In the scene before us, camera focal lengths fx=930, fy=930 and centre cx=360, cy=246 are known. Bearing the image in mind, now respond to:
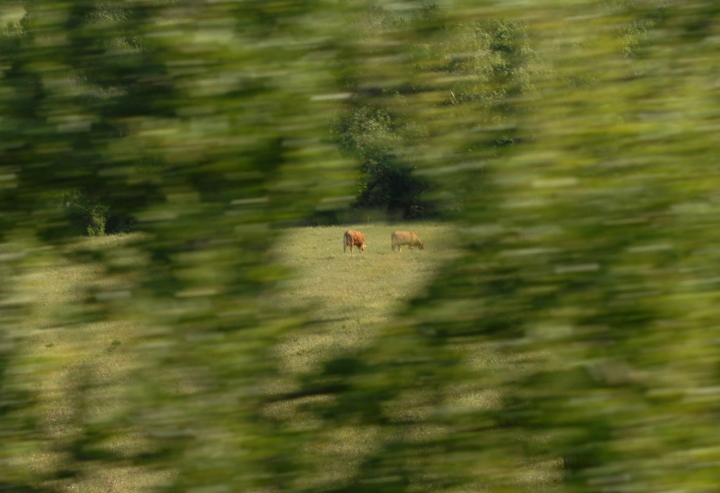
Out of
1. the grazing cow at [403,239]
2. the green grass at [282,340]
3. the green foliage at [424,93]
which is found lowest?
the green grass at [282,340]

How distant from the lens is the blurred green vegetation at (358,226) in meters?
2.95

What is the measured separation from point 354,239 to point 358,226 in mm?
78

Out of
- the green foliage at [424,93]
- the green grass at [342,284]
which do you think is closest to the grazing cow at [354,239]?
the green grass at [342,284]

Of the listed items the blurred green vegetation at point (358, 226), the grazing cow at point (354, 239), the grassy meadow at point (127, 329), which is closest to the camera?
the blurred green vegetation at point (358, 226)

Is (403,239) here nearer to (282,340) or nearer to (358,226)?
(358,226)

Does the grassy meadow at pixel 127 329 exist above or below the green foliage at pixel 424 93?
below

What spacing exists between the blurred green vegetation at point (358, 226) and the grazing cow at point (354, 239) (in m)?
0.09

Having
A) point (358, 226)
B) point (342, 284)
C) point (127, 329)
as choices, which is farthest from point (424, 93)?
point (127, 329)

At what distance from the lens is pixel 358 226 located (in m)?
3.23

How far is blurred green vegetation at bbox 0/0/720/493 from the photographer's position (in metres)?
2.95

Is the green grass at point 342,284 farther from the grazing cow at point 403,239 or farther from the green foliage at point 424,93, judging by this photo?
the green foliage at point 424,93

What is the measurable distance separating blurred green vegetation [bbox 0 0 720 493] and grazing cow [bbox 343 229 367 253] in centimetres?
9

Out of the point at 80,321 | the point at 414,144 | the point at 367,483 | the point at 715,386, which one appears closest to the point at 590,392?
the point at 715,386

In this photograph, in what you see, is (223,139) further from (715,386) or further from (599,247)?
(715,386)
